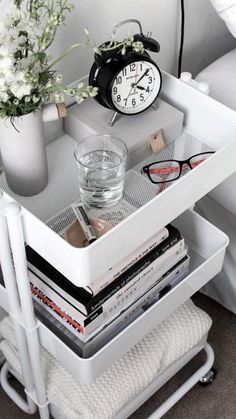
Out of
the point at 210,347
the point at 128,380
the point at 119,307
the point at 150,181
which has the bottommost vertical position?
the point at 210,347

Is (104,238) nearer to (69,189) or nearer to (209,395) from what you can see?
(69,189)

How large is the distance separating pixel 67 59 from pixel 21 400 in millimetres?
779

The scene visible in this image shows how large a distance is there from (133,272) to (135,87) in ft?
1.05

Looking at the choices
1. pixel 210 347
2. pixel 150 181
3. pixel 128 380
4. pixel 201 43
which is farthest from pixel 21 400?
pixel 201 43

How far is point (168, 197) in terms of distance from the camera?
97cm

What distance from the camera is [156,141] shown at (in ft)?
3.68

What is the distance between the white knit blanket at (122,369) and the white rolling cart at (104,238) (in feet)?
0.16

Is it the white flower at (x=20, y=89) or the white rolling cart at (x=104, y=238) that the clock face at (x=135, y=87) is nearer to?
the white rolling cart at (x=104, y=238)

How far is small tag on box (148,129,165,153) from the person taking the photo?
1.11 metres

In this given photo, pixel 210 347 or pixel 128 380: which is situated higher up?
pixel 128 380

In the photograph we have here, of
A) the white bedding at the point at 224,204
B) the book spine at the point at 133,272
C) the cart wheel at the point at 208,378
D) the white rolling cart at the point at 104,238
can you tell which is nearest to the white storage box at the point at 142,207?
the white rolling cart at the point at 104,238

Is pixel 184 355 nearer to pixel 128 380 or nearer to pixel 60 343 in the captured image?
pixel 128 380

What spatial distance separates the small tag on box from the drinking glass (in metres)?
0.08

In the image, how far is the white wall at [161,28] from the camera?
1.19 meters
